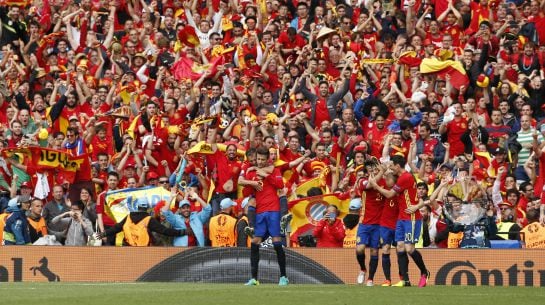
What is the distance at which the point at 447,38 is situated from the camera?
2738cm

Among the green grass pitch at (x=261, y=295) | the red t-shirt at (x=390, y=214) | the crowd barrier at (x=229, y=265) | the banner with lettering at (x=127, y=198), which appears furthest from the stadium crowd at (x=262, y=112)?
the green grass pitch at (x=261, y=295)

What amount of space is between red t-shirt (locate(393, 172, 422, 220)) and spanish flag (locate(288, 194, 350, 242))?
3.28 meters

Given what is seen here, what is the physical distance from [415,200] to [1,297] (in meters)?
5.86

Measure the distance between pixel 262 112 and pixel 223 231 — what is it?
3.98 meters

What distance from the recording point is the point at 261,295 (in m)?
18.1

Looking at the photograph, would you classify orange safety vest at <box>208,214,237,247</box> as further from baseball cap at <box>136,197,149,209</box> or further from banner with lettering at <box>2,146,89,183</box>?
banner with lettering at <box>2,146,89,183</box>

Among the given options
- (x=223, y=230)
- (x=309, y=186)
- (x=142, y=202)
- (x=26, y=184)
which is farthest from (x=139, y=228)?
(x=309, y=186)

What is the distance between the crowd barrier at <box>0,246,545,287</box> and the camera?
22047mm

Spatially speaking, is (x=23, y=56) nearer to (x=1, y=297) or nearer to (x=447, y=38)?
(x=447, y=38)

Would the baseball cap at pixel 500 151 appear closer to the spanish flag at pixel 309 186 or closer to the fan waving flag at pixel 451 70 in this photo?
the fan waving flag at pixel 451 70

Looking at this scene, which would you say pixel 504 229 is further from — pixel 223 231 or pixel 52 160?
pixel 52 160

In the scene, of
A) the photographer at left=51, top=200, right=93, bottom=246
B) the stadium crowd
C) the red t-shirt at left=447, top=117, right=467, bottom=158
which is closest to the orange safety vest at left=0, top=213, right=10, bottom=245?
the stadium crowd

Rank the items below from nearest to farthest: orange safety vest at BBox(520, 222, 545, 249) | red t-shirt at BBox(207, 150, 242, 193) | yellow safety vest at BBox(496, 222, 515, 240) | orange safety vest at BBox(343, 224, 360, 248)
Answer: orange safety vest at BBox(520, 222, 545, 249) → yellow safety vest at BBox(496, 222, 515, 240) → orange safety vest at BBox(343, 224, 360, 248) → red t-shirt at BBox(207, 150, 242, 193)

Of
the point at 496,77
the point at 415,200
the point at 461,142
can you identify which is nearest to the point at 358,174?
the point at 415,200
